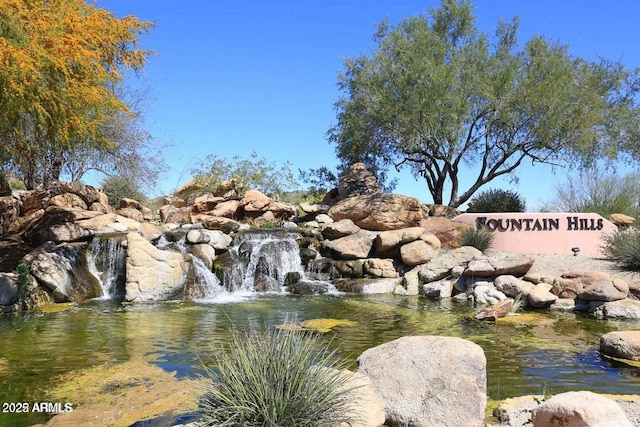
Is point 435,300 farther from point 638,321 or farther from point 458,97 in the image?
point 458,97

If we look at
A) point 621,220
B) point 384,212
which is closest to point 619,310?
point 384,212

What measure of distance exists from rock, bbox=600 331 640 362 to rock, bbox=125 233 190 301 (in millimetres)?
11025

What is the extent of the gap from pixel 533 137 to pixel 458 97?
4.81 m

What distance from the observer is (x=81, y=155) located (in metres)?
22.6

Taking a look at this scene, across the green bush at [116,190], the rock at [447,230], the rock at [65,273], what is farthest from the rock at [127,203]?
the rock at [447,230]

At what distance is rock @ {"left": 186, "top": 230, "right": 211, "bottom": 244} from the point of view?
1802 cm

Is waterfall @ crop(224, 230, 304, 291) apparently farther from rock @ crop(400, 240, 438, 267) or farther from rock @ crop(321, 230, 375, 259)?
rock @ crop(400, 240, 438, 267)

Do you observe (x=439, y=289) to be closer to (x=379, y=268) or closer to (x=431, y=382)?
(x=379, y=268)

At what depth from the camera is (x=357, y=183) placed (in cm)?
2478

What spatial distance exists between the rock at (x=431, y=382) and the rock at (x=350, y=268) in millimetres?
12105

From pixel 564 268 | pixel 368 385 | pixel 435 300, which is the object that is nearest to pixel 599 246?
pixel 564 268

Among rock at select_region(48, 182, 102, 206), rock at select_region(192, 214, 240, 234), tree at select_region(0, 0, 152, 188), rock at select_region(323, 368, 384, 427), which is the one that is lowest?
rock at select_region(323, 368, 384, 427)

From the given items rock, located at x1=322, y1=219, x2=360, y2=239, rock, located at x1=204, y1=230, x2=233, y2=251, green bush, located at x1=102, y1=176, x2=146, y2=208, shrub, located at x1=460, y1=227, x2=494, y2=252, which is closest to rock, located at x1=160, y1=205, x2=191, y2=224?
green bush, located at x1=102, y1=176, x2=146, y2=208

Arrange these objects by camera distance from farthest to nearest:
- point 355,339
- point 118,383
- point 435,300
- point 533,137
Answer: point 533,137 < point 435,300 < point 355,339 < point 118,383
